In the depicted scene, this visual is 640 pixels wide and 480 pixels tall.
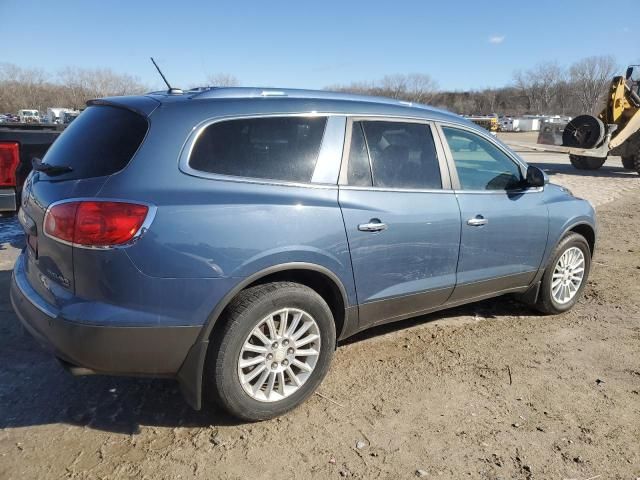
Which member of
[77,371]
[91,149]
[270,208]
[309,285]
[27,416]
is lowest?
[27,416]

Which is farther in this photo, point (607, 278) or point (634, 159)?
point (634, 159)

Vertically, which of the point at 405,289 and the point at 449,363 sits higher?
the point at 405,289

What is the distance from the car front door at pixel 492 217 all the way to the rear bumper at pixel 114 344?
→ 2087 millimetres

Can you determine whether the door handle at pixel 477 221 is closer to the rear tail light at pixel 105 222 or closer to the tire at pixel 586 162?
the rear tail light at pixel 105 222

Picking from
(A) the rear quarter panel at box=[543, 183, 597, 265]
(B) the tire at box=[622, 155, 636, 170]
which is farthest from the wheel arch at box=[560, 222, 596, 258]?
(B) the tire at box=[622, 155, 636, 170]

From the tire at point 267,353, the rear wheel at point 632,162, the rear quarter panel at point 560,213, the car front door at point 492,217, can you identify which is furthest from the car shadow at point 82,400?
the rear wheel at point 632,162

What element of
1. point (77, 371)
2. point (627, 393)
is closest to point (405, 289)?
point (627, 393)

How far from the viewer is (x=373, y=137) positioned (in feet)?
10.9

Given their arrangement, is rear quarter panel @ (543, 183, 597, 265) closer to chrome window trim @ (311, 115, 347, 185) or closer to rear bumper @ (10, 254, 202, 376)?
chrome window trim @ (311, 115, 347, 185)

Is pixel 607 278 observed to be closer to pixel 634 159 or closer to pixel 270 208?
pixel 270 208

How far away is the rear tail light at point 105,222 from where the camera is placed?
7.81ft

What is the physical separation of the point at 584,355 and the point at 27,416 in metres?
3.72

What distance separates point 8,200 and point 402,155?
341 centimetres

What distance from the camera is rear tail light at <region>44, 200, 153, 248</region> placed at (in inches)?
93.7
